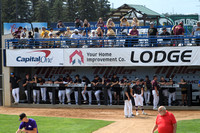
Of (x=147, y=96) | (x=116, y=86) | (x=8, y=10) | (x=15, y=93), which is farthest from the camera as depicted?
(x=8, y=10)

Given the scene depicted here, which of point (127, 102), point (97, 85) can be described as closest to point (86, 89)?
point (97, 85)

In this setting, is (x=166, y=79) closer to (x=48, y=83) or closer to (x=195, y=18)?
(x=48, y=83)

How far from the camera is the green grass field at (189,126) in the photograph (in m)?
14.2

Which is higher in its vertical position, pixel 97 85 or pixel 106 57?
pixel 106 57

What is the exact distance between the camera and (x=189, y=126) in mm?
15125

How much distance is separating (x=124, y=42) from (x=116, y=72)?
9.41ft

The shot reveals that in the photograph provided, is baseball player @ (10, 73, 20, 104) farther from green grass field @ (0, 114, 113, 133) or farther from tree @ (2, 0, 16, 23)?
tree @ (2, 0, 16, 23)

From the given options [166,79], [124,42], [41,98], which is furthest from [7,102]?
[166,79]

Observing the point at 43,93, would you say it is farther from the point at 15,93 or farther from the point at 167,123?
the point at 167,123

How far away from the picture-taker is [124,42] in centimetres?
2169

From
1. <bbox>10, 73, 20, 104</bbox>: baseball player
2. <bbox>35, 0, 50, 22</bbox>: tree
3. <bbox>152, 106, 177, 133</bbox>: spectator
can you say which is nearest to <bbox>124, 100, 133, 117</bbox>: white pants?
<bbox>152, 106, 177, 133</bbox>: spectator

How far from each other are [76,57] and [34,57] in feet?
8.87

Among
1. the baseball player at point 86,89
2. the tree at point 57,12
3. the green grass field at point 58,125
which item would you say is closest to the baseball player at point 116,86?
the baseball player at point 86,89

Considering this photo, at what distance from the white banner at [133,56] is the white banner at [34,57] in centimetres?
57
